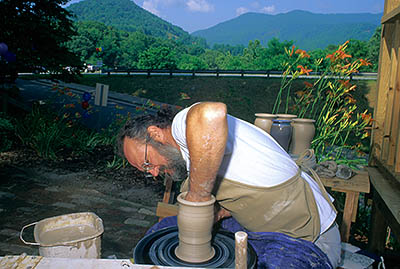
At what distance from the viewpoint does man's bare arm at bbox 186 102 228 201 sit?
1.28 meters

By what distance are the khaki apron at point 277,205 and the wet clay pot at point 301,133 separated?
1831 millimetres

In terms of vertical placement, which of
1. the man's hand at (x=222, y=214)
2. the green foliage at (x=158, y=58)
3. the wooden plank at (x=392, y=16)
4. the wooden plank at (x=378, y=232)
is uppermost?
the green foliage at (x=158, y=58)

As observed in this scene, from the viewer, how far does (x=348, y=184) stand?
2.90m

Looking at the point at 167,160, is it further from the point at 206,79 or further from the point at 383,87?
the point at 206,79

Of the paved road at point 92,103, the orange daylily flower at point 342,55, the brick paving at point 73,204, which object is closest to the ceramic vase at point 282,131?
the orange daylily flower at point 342,55

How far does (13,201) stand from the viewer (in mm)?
4121

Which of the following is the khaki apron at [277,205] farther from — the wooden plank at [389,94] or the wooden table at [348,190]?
the wooden plank at [389,94]

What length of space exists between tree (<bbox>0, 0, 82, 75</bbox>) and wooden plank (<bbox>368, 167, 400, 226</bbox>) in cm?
652

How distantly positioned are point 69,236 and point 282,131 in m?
2.39

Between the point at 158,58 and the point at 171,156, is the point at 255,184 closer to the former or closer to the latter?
the point at 171,156

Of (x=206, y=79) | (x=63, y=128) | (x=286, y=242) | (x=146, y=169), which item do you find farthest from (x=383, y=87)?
(x=206, y=79)

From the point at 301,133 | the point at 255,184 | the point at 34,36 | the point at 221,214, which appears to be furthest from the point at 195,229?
the point at 34,36

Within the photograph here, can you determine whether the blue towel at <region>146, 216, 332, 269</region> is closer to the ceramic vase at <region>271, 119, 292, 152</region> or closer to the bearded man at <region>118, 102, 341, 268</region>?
the bearded man at <region>118, 102, 341, 268</region>

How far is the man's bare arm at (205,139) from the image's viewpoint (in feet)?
4.21
